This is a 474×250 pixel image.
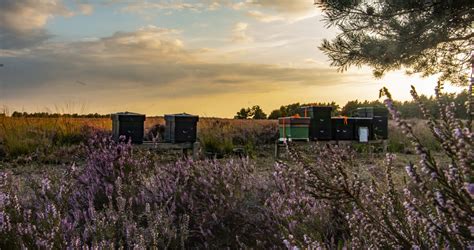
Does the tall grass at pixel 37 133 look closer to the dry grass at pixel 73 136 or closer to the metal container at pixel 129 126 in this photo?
the dry grass at pixel 73 136

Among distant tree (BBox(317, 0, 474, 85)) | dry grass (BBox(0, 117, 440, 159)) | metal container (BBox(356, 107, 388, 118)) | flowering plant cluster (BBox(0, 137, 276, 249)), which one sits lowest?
flowering plant cluster (BBox(0, 137, 276, 249))

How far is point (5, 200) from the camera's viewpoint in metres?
3.81

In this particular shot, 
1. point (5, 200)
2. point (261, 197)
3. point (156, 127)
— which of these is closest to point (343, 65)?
point (156, 127)

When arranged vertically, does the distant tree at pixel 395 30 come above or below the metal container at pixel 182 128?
above

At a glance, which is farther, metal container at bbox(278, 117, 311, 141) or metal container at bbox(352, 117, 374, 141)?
metal container at bbox(352, 117, 374, 141)

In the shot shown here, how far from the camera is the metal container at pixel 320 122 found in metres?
12.8

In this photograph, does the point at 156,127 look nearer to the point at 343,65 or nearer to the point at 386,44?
the point at 343,65

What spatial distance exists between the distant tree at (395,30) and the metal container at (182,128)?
3.35 meters

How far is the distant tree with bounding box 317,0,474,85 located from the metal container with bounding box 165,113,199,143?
11.0 feet

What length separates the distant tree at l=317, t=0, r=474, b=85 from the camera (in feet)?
30.6

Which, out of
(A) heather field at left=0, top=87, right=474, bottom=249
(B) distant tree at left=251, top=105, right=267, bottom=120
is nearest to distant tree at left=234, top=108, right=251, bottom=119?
(B) distant tree at left=251, top=105, right=267, bottom=120

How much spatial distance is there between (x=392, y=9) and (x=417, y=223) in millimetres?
8664

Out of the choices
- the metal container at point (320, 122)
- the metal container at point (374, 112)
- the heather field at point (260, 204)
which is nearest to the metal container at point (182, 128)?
the metal container at point (320, 122)

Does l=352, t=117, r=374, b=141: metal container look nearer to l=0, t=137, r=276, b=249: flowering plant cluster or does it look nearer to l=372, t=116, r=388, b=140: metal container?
l=372, t=116, r=388, b=140: metal container
